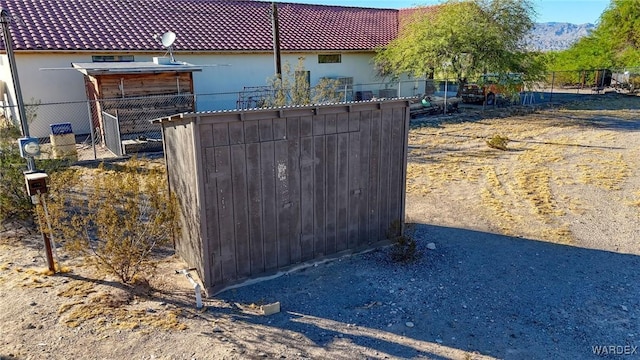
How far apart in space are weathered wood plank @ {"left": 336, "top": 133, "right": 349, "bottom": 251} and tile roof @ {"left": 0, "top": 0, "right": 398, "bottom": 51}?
1306 cm

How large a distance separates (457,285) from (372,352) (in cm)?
196

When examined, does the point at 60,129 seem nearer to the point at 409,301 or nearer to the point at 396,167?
A: the point at 396,167

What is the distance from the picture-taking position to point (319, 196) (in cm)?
667

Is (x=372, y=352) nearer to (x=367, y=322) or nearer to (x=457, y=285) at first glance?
(x=367, y=322)

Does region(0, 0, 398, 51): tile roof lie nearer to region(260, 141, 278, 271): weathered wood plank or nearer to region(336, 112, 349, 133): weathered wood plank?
region(260, 141, 278, 271): weathered wood plank

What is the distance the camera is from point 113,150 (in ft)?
45.7

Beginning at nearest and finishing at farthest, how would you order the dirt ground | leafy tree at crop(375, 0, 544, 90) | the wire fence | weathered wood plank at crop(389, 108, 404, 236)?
the dirt ground < weathered wood plank at crop(389, 108, 404, 236) < the wire fence < leafy tree at crop(375, 0, 544, 90)

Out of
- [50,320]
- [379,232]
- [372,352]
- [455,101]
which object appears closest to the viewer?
[372,352]

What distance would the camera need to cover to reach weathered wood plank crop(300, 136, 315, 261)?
6.41 metres

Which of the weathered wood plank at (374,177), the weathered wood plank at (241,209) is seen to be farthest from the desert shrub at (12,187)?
the weathered wood plank at (374,177)

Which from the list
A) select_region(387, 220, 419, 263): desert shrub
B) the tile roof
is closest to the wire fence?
the tile roof

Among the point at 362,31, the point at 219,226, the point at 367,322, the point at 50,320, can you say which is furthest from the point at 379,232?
the point at 362,31

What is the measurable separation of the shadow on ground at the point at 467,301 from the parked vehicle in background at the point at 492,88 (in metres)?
14.9

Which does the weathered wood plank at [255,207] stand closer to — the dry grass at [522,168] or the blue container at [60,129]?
the dry grass at [522,168]
